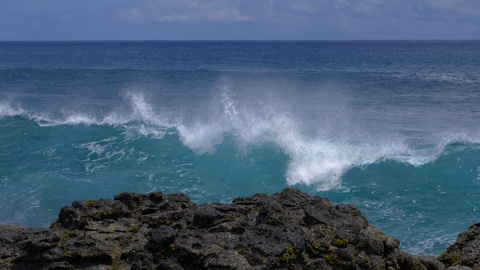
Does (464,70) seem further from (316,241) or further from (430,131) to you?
(316,241)

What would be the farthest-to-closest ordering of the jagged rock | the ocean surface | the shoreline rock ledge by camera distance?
the ocean surface
the jagged rock
the shoreline rock ledge

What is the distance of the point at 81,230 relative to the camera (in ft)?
26.5

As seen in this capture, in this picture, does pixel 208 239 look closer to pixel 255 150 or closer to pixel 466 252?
pixel 466 252

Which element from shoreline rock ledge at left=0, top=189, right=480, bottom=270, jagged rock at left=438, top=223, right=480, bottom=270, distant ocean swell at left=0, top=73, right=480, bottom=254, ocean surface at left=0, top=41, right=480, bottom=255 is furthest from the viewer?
ocean surface at left=0, top=41, right=480, bottom=255

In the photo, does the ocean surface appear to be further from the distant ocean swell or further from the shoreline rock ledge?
the shoreline rock ledge

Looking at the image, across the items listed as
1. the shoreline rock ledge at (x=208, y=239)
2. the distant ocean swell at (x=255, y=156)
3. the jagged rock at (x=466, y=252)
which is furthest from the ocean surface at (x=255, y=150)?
the shoreline rock ledge at (x=208, y=239)

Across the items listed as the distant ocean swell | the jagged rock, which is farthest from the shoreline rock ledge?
the distant ocean swell

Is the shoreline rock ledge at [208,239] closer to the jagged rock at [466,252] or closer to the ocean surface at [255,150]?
the jagged rock at [466,252]

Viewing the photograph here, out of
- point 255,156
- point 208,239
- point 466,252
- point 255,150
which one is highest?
point 208,239

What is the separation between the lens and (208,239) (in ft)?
24.5

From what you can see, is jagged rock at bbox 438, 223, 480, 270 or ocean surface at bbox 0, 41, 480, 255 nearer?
jagged rock at bbox 438, 223, 480, 270

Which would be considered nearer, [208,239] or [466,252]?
[208,239]

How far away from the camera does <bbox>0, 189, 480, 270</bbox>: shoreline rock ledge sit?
283 inches

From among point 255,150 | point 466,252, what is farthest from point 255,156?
point 466,252
